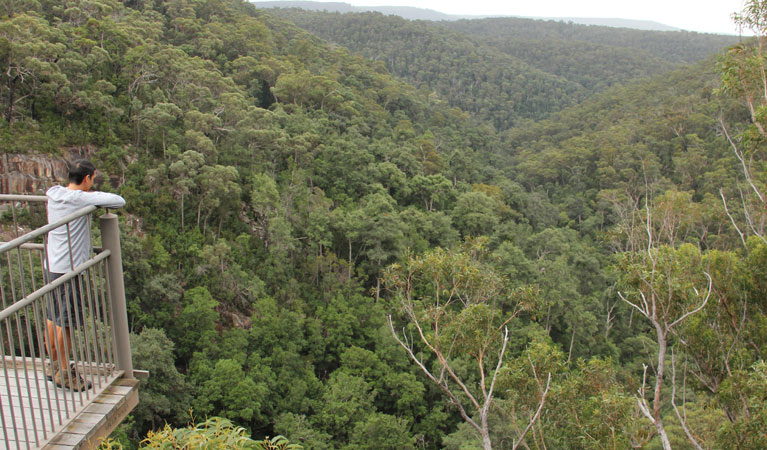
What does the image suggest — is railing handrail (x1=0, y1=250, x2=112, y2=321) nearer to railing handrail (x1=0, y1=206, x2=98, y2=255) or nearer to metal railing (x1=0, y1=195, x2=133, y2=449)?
metal railing (x1=0, y1=195, x2=133, y2=449)

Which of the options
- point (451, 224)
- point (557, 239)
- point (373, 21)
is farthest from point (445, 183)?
point (373, 21)

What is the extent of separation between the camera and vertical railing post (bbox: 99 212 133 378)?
2654 millimetres

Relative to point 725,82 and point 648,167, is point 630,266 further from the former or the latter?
point 648,167

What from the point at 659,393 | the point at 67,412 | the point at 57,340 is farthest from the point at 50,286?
the point at 659,393

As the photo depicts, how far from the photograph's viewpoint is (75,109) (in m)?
18.1

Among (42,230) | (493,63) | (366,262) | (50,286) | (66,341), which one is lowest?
(366,262)

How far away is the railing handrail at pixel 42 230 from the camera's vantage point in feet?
6.90

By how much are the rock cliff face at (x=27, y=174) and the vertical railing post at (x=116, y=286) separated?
1542 cm

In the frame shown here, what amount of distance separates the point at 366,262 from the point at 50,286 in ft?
61.3

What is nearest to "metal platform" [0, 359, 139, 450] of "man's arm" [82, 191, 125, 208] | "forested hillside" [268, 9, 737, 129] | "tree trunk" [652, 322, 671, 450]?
"man's arm" [82, 191, 125, 208]

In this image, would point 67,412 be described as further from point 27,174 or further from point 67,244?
point 27,174

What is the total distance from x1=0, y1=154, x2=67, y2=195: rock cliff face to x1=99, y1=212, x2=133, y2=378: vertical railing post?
15417mm

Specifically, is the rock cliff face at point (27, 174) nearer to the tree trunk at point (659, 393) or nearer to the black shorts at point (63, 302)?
the black shorts at point (63, 302)

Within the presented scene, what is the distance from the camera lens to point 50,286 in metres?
2.33
